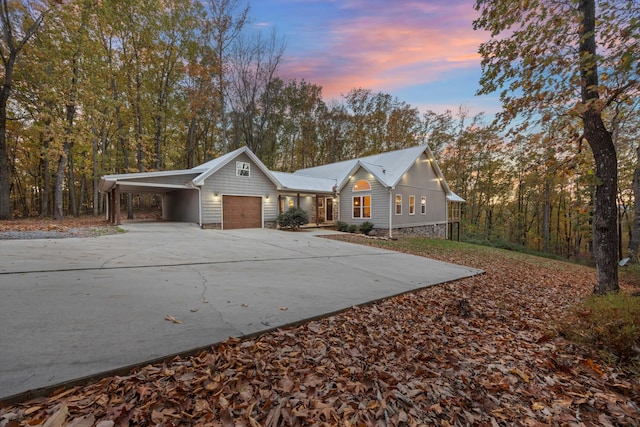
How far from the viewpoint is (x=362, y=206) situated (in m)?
17.1

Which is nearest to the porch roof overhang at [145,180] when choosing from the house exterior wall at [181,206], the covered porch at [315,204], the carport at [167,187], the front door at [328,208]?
the carport at [167,187]

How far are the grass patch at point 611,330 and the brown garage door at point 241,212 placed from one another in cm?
1406

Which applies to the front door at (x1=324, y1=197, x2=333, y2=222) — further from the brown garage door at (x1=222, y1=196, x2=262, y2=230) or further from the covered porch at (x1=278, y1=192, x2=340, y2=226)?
the brown garage door at (x1=222, y1=196, x2=262, y2=230)

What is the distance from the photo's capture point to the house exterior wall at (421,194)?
16.8 metres

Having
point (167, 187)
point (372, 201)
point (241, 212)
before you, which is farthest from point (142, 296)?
point (372, 201)

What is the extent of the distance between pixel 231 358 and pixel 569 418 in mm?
2782

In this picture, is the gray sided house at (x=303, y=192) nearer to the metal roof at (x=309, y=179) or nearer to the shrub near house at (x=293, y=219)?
the metal roof at (x=309, y=179)

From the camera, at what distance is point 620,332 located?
2.75 meters

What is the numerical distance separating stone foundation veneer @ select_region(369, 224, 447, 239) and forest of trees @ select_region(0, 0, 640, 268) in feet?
18.5

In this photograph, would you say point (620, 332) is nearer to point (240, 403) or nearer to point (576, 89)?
point (240, 403)

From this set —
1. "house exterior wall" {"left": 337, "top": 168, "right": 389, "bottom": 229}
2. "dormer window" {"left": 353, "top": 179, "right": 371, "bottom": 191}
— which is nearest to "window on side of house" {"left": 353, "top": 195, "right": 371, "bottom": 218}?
"house exterior wall" {"left": 337, "top": 168, "right": 389, "bottom": 229}

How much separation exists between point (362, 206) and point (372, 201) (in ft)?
2.77

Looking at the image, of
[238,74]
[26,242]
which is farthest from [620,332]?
[238,74]

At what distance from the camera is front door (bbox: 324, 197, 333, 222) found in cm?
1962
